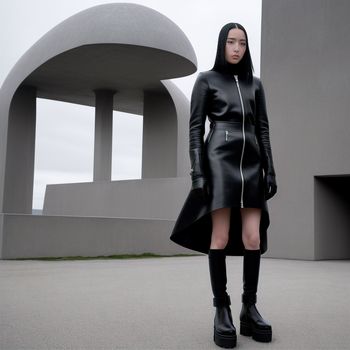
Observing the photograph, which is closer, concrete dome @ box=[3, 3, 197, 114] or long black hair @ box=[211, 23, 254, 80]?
long black hair @ box=[211, 23, 254, 80]

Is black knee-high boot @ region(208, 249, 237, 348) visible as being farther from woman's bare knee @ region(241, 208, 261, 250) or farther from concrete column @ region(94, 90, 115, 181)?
concrete column @ region(94, 90, 115, 181)

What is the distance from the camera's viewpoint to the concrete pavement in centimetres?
287

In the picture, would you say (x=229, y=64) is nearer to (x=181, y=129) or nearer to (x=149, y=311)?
(x=149, y=311)

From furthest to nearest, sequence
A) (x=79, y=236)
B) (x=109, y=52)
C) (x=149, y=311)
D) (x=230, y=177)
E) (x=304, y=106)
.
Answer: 1. (x=109, y=52)
2. (x=79, y=236)
3. (x=304, y=106)
4. (x=149, y=311)
5. (x=230, y=177)

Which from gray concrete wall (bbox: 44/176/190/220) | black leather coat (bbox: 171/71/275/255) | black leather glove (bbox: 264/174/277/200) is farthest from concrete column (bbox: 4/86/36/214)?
black leather glove (bbox: 264/174/277/200)

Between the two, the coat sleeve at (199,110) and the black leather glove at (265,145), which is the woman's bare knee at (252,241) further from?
the coat sleeve at (199,110)

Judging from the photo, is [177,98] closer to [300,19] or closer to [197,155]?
[300,19]

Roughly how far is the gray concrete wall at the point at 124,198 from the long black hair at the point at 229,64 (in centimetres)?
1318

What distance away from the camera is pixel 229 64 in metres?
3.33

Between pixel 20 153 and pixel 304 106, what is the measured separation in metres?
11.7

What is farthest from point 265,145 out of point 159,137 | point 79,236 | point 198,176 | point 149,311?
point 159,137

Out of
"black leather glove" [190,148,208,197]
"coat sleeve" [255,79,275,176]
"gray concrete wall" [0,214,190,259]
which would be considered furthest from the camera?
Result: "gray concrete wall" [0,214,190,259]

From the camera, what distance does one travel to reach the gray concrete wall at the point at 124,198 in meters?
16.9

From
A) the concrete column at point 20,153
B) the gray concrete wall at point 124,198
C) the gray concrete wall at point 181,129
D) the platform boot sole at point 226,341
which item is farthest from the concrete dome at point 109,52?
the platform boot sole at point 226,341
